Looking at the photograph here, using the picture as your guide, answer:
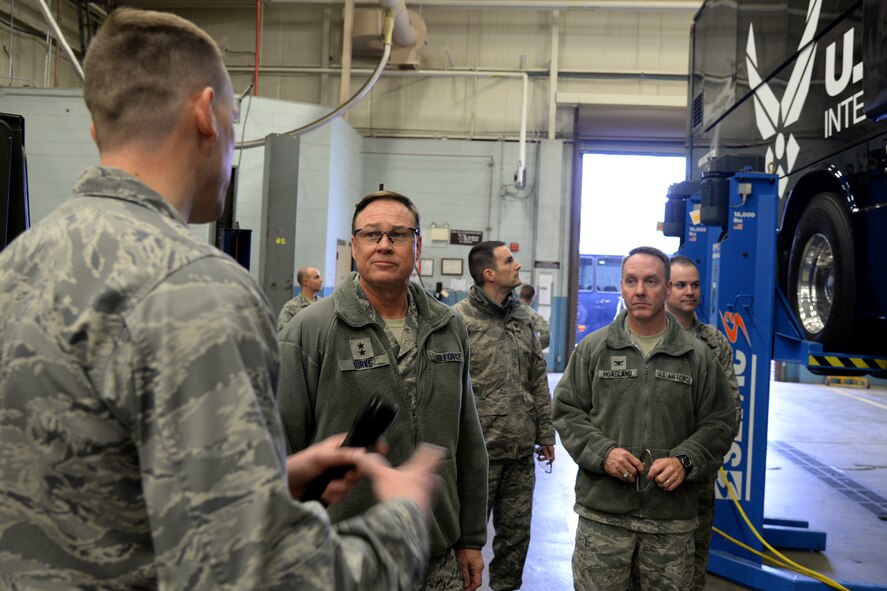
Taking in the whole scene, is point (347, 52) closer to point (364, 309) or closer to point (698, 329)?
point (698, 329)

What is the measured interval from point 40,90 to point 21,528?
35.2 ft

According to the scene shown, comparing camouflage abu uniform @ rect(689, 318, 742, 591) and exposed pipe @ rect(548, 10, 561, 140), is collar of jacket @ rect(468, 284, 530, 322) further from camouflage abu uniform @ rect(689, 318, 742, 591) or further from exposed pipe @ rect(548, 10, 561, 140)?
exposed pipe @ rect(548, 10, 561, 140)

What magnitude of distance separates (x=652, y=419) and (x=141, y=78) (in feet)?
7.84

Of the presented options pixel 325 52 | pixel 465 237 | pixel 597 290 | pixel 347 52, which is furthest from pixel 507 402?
pixel 597 290

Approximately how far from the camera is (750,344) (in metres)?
4.27

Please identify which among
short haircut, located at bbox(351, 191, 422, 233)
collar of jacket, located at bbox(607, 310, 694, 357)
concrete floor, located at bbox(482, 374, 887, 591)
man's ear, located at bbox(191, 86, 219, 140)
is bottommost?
concrete floor, located at bbox(482, 374, 887, 591)

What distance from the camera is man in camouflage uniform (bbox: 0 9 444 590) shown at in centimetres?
83

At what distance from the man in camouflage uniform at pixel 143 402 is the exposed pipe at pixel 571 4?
12.3m

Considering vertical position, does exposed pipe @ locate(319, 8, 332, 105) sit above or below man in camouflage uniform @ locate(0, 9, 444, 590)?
above

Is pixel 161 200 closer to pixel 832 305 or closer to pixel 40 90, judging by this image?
pixel 832 305

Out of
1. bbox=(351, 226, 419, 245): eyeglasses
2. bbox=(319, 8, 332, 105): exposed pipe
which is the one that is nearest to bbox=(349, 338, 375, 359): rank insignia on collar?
bbox=(351, 226, 419, 245): eyeglasses

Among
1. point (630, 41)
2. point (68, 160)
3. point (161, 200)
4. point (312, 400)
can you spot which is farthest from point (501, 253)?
point (630, 41)

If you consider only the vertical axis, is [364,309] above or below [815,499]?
above

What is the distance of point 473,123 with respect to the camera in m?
14.1
